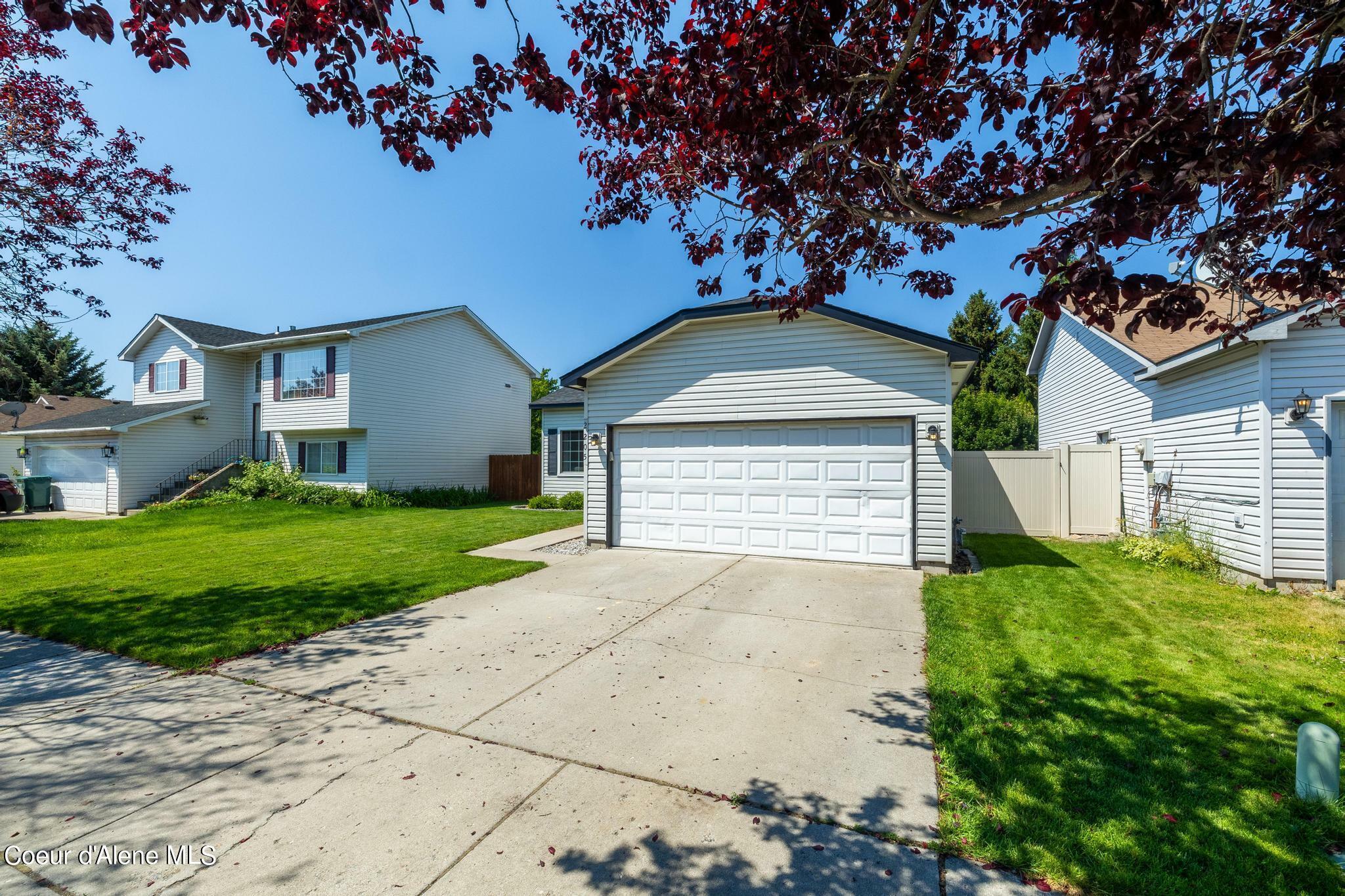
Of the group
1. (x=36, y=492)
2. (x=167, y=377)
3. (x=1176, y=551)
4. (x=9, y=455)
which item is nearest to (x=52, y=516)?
(x=36, y=492)

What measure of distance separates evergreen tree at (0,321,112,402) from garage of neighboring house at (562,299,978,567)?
37903 mm

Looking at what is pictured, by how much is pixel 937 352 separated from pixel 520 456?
1608 cm

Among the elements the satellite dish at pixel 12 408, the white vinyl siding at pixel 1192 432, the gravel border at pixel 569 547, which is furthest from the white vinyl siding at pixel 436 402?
the white vinyl siding at pixel 1192 432

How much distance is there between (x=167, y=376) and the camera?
21188 millimetres

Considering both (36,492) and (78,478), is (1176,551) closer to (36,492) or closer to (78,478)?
(78,478)

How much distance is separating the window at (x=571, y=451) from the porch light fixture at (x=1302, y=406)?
622 inches

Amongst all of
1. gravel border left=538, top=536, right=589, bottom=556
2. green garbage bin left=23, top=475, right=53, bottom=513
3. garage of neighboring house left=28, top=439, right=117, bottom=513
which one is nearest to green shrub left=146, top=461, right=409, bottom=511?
garage of neighboring house left=28, top=439, right=117, bottom=513

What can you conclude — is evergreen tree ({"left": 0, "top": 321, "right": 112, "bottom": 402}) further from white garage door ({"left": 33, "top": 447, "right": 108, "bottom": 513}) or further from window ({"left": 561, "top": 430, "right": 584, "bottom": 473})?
window ({"left": 561, "top": 430, "right": 584, "bottom": 473})

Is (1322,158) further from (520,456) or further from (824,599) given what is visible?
(520,456)

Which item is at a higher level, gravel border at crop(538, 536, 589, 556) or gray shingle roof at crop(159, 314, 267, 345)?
gray shingle roof at crop(159, 314, 267, 345)

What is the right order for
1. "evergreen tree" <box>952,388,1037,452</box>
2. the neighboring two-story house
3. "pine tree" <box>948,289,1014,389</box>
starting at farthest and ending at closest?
"pine tree" <box>948,289,1014,389</box>, "evergreen tree" <box>952,388,1037,452</box>, the neighboring two-story house

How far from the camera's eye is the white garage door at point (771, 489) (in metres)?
8.52

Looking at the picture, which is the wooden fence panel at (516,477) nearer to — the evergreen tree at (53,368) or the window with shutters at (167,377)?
the window with shutters at (167,377)

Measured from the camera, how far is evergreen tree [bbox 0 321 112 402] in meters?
31.0
